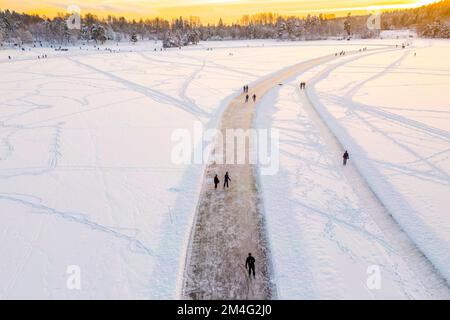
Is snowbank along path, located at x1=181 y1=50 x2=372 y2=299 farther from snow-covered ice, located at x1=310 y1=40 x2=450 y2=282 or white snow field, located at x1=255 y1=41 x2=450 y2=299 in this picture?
snow-covered ice, located at x1=310 y1=40 x2=450 y2=282

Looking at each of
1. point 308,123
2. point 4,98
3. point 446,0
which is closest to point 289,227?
point 308,123

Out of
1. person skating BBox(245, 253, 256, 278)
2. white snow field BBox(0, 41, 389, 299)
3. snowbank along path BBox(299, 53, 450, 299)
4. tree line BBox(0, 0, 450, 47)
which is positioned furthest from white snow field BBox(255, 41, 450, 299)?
tree line BBox(0, 0, 450, 47)

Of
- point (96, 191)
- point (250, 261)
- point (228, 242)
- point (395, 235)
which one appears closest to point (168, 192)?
point (96, 191)

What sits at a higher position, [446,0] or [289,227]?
[446,0]

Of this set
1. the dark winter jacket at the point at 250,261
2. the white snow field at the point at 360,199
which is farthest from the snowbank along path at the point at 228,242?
the white snow field at the point at 360,199
